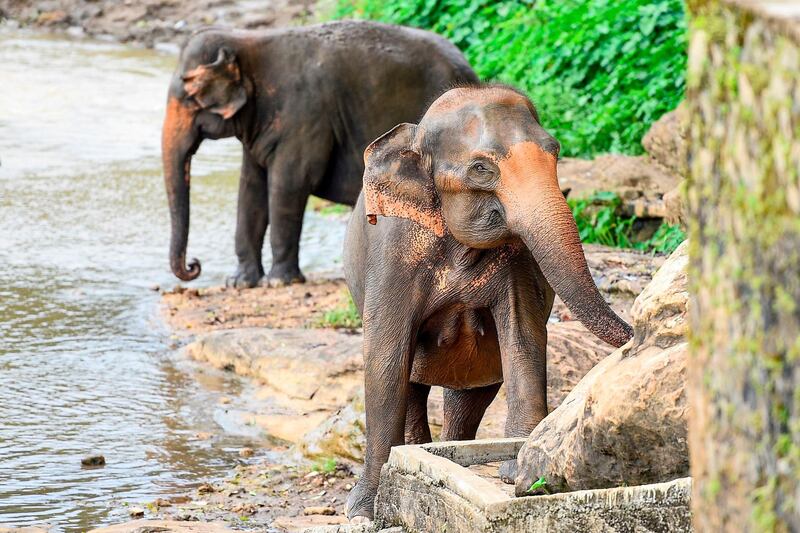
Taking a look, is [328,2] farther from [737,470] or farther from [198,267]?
[737,470]

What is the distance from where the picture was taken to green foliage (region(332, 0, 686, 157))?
435 inches

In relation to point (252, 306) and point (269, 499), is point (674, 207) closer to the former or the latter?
point (252, 306)

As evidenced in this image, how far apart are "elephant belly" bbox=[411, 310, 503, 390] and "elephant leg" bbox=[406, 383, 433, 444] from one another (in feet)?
0.94

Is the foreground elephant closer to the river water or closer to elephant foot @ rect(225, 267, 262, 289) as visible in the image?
elephant foot @ rect(225, 267, 262, 289)

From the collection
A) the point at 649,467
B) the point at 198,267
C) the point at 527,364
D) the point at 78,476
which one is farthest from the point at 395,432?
the point at 198,267

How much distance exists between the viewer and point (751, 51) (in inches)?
75.0

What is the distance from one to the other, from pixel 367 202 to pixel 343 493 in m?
1.66

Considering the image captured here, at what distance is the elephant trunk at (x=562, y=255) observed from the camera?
4.22 meters

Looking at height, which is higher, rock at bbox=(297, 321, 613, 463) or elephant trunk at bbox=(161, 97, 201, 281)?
elephant trunk at bbox=(161, 97, 201, 281)

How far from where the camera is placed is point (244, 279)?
10555mm

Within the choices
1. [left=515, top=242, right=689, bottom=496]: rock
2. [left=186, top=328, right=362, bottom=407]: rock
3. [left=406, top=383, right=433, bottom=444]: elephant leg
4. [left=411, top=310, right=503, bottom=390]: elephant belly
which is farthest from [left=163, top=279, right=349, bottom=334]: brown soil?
[left=515, top=242, right=689, bottom=496]: rock

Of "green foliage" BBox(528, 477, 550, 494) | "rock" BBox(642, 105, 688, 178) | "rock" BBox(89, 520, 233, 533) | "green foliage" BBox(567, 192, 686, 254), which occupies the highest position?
"rock" BBox(642, 105, 688, 178)

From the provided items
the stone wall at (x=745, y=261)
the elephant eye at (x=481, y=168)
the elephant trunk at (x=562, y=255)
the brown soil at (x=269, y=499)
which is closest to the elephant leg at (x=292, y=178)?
the brown soil at (x=269, y=499)

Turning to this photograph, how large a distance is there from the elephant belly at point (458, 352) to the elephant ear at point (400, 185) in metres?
0.35
